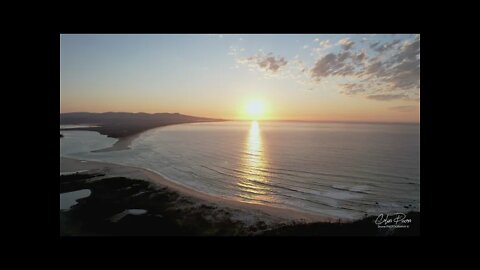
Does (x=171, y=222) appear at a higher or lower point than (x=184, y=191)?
lower

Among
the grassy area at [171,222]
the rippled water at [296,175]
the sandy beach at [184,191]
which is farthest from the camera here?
the rippled water at [296,175]

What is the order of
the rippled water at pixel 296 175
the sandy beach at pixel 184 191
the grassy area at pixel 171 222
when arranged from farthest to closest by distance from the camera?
the rippled water at pixel 296 175 → the sandy beach at pixel 184 191 → the grassy area at pixel 171 222

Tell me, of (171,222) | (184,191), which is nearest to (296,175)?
(184,191)

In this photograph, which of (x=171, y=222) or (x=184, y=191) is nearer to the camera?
(x=171, y=222)

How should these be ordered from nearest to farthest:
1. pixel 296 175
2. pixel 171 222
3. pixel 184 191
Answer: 1. pixel 171 222
2. pixel 184 191
3. pixel 296 175

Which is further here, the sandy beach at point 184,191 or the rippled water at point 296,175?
the rippled water at point 296,175

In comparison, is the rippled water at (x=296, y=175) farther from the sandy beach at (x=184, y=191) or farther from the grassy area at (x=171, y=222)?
the grassy area at (x=171, y=222)

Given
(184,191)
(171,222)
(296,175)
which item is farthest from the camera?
(296,175)

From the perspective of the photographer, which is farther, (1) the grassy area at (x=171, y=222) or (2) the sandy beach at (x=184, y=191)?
(2) the sandy beach at (x=184, y=191)

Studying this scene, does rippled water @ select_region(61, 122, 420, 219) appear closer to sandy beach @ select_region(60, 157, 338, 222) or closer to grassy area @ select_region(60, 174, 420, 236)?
sandy beach @ select_region(60, 157, 338, 222)

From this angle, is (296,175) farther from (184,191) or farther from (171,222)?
(171,222)

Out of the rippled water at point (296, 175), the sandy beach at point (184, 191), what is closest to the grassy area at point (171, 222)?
the sandy beach at point (184, 191)
